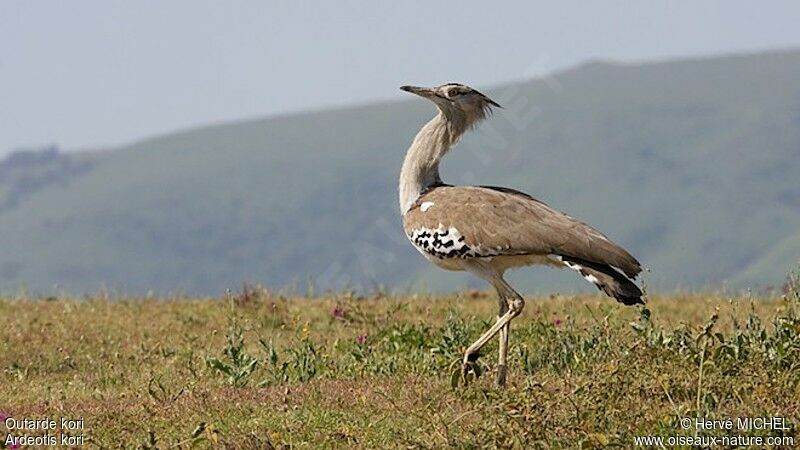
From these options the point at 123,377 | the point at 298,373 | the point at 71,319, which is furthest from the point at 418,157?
the point at 71,319

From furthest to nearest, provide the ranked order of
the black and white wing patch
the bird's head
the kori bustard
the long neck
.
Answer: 1. the bird's head
2. the long neck
3. the black and white wing patch
4. the kori bustard

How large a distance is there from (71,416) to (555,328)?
418cm

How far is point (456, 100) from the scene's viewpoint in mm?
10180

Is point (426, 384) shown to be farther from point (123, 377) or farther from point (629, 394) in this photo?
point (123, 377)

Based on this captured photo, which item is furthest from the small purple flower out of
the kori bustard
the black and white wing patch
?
the black and white wing patch

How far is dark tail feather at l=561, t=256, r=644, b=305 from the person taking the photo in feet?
27.9

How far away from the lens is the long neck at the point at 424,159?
32.6 feet

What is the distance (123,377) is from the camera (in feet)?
33.6

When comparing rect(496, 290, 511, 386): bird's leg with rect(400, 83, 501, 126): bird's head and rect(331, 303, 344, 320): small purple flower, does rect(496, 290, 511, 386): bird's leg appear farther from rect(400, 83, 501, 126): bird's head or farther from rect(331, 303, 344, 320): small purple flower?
rect(331, 303, 344, 320): small purple flower

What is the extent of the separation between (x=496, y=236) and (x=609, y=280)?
827mm

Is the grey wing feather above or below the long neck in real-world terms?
below

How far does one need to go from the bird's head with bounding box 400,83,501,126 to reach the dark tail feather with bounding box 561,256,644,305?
177 centimetres

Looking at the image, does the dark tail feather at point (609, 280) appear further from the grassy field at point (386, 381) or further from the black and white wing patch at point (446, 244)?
the black and white wing patch at point (446, 244)

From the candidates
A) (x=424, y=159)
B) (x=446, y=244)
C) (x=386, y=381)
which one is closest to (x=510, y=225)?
(x=446, y=244)
